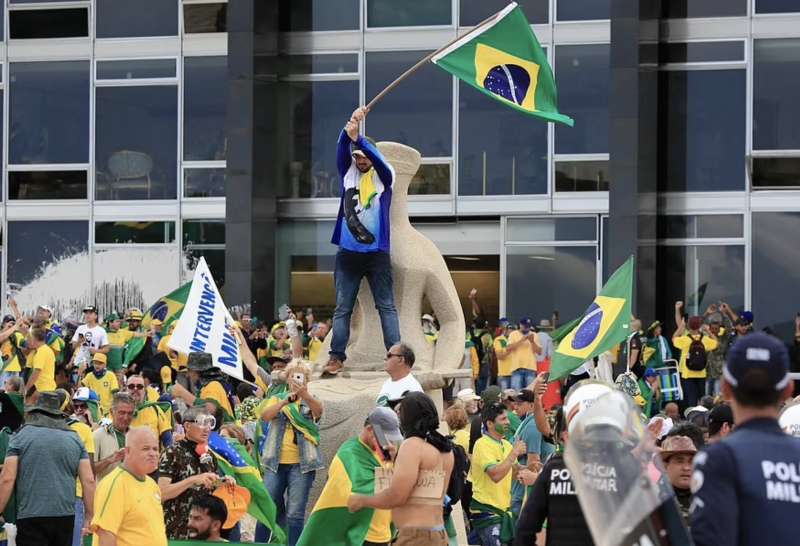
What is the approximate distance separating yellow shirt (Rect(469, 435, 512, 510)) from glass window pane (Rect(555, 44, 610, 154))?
18.6 m

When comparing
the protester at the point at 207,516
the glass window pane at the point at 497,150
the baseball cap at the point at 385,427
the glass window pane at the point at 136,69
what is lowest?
the protester at the point at 207,516

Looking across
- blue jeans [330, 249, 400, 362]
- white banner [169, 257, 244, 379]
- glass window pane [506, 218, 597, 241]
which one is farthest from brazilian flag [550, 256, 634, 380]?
glass window pane [506, 218, 597, 241]

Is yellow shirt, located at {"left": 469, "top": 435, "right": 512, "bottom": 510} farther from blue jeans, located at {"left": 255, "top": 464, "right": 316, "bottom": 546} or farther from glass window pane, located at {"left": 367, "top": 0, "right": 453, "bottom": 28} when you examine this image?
glass window pane, located at {"left": 367, "top": 0, "right": 453, "bottom": 28}

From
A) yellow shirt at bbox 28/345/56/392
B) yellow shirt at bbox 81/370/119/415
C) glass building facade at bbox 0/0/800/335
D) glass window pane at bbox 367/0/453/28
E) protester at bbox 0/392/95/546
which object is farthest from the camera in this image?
glass window pane at bbox 367/0/453/28

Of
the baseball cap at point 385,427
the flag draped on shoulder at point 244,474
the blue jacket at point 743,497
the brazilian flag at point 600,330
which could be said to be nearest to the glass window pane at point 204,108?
the brazilian flag at point 600,330

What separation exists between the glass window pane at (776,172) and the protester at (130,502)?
75.4 feet

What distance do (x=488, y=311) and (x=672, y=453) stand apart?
23.5 m

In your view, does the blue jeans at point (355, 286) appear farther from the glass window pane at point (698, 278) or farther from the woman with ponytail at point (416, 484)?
the glass window pane at point (698, 278)

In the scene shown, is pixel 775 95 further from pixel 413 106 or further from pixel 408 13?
pixel 408 13

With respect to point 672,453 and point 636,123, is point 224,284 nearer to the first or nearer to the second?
point 636,123

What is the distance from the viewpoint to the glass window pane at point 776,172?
30328 mm

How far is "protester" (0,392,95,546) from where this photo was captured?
11117 millimetres

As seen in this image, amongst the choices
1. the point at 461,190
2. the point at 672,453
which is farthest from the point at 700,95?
the point at 672,453

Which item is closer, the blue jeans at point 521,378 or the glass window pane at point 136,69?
the blue jeans at point 521,378
